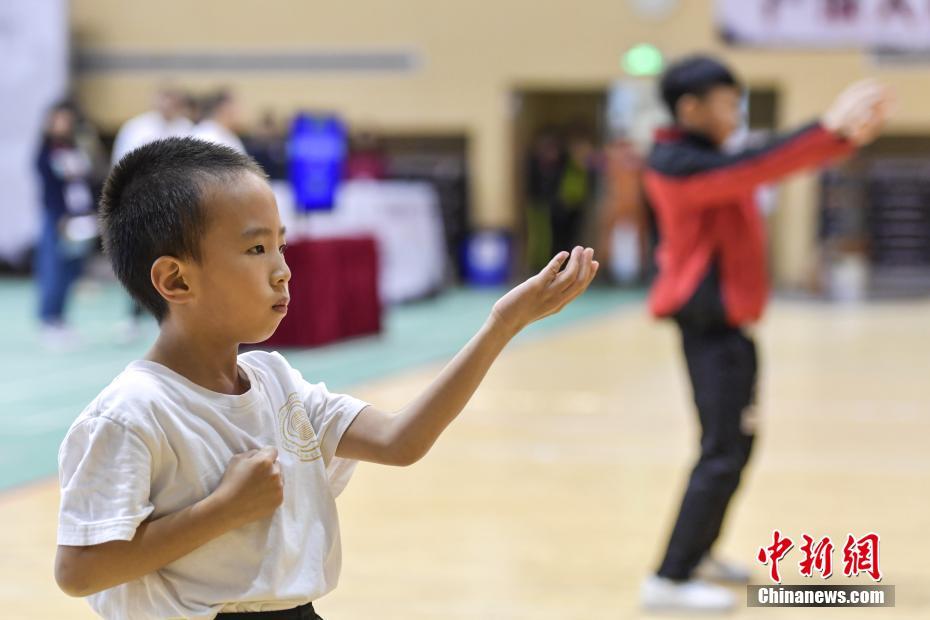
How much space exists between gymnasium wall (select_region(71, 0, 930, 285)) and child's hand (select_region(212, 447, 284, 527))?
51.4 feet

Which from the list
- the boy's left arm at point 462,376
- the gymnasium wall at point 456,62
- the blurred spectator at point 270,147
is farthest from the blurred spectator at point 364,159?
the boy's left arm at point 462,376

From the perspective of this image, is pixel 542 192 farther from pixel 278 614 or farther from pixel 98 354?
pixel 278 614

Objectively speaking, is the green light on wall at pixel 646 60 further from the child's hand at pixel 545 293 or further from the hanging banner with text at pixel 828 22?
the child's hand at pixel 545 293

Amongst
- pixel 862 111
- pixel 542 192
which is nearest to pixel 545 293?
pixel 862 111

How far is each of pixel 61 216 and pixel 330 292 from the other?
2.13 m

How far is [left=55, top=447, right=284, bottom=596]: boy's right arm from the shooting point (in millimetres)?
1559

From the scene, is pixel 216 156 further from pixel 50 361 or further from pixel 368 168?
pixel 368 168

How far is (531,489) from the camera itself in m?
5.84

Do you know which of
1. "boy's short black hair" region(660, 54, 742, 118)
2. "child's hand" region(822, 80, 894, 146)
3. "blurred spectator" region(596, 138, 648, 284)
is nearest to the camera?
"child's hand" region(822, 80, 894, 146)

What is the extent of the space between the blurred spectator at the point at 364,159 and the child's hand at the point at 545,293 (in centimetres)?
1253

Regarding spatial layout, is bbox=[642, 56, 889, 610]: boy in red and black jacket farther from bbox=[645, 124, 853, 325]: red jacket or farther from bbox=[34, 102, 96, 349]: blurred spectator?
bbox=[34, 102, 96, 349]: blurred spectator

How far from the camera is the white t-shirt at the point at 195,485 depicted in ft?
5.08

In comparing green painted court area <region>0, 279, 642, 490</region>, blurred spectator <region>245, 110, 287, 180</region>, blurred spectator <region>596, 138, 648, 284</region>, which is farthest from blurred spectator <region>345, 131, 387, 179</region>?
blurred spectator <region>596, 138, 648, 284</region>

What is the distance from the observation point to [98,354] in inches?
393
